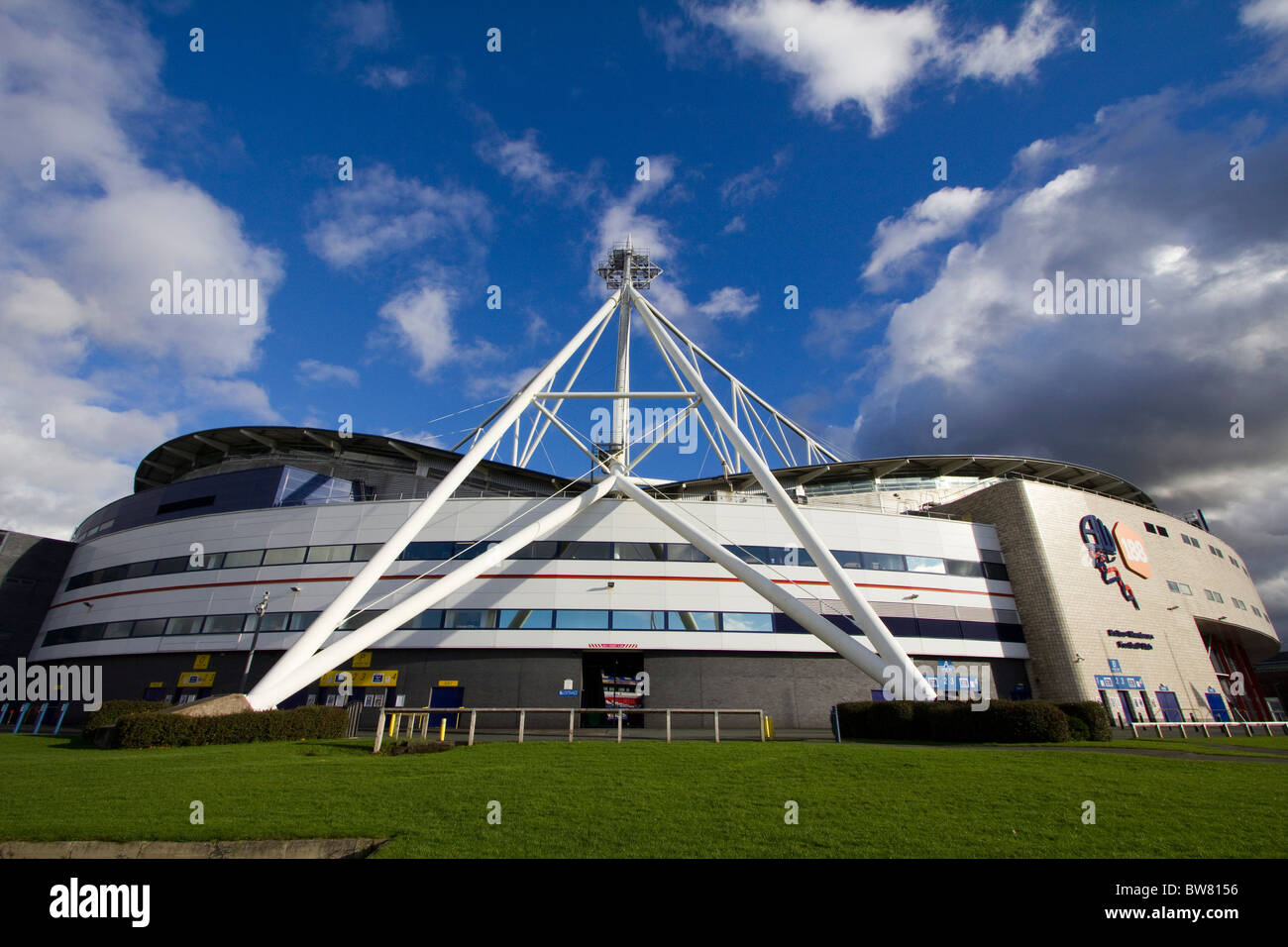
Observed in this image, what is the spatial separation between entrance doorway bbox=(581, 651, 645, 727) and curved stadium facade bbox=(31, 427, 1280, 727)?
160 millimetres

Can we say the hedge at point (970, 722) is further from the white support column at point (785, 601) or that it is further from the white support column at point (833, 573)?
the white support column at point (785, 601)

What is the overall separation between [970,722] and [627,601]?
18420 mm

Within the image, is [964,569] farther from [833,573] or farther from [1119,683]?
[833,573]

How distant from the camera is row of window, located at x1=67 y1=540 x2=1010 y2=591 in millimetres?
33938

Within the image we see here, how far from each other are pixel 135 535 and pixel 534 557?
2772 centimetres

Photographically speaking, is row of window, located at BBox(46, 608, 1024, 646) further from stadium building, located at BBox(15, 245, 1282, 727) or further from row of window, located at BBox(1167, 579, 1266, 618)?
row of window, located at BBox(1167, 579, 1266, 618)

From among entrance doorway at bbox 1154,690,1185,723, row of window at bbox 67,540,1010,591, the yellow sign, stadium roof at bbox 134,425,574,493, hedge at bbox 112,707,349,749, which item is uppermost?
stadium roof at bbox 134,425,574,493

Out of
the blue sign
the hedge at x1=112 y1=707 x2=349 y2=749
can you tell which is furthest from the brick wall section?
the hedge at x1=112 y1=707 x2=349 y2=749

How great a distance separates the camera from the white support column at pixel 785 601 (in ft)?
74.1

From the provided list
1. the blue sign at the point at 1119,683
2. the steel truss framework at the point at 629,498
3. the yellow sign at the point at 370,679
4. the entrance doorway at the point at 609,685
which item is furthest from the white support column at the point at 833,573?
the yellow sign at the point at 370,679

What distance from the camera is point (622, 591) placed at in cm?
3312
